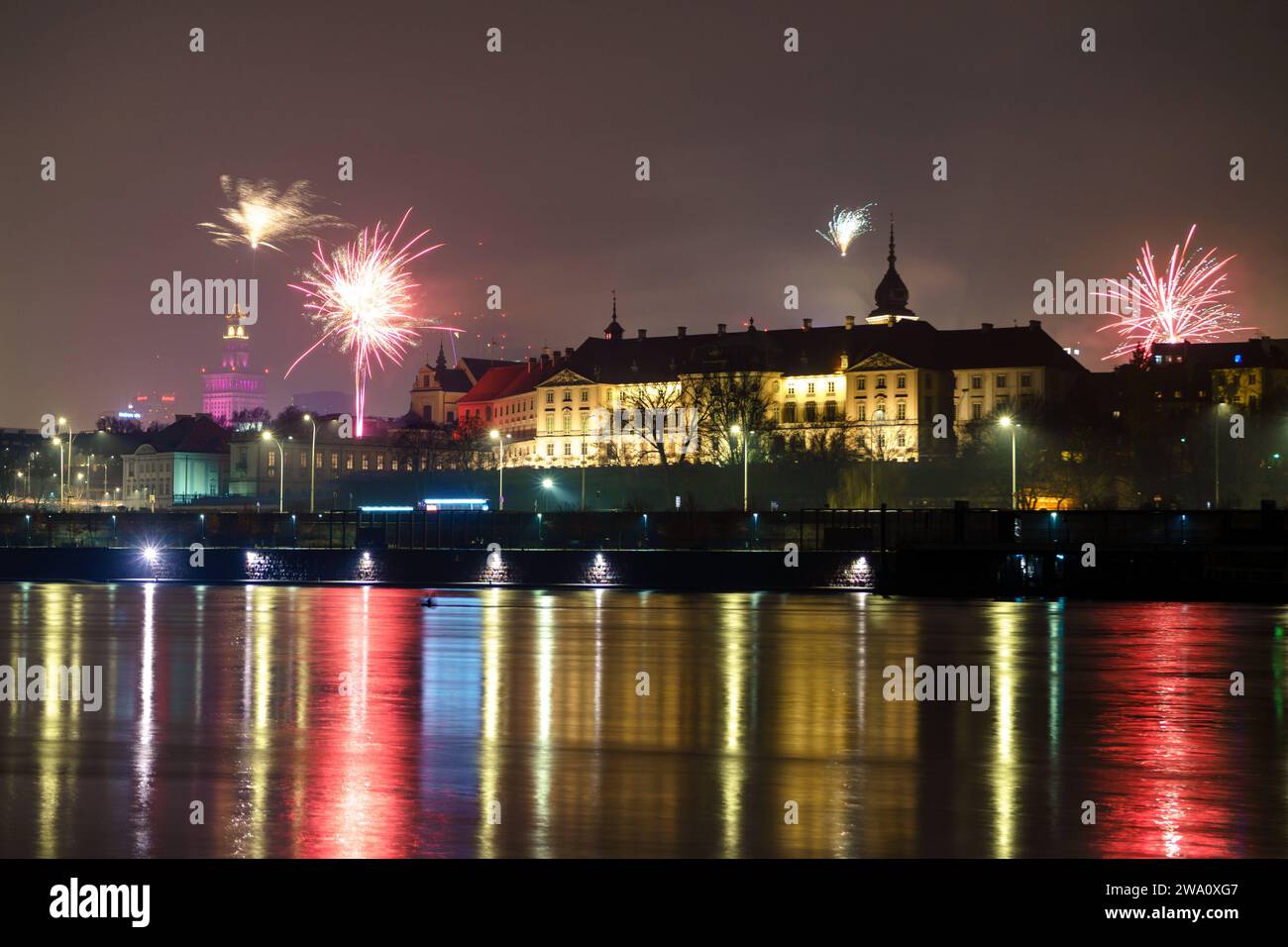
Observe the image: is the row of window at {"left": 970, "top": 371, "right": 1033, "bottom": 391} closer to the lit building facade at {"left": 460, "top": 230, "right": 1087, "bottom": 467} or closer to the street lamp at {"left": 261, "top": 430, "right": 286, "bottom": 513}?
the lit building facade at {"left": 460, "top": 230, "right": 1087, "bottom": 467}

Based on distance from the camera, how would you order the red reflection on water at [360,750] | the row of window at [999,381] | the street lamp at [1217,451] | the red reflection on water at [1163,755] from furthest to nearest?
the row of window at [999,381]
the street lamp at [1217,451]
the red reflection on water at [1163,755]
the red reflection on water at [360,750]

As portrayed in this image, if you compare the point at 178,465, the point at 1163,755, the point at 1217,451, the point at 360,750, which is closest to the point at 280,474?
the point at 1217,451

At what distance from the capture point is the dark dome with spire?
623 ft

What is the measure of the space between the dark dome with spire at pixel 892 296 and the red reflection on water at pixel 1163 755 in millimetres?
159753

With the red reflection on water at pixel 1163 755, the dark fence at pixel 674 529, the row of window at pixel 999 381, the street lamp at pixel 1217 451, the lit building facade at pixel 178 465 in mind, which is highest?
the row of window at pixel 999 381

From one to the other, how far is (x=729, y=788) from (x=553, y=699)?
7.71 metres

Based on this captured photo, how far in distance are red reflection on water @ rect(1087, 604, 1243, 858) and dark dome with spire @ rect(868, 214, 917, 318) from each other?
Answer: 15975 centimetres

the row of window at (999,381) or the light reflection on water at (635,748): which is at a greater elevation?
the row of window at (999,381)

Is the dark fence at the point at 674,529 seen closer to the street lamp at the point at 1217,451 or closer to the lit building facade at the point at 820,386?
the street lamp at the point at 1217,451

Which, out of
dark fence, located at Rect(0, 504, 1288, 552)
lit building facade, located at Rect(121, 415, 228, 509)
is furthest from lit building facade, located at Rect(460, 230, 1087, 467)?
dark fence, located at Rect(0, 504, 1288, 552)

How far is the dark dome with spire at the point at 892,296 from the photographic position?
18988cm

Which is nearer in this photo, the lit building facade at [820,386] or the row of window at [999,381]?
the lit building facade at [820,386]

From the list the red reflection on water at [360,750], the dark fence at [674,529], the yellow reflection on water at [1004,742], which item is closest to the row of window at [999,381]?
the dark fence at [674,529]

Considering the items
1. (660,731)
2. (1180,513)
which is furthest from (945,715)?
(1180,513)
